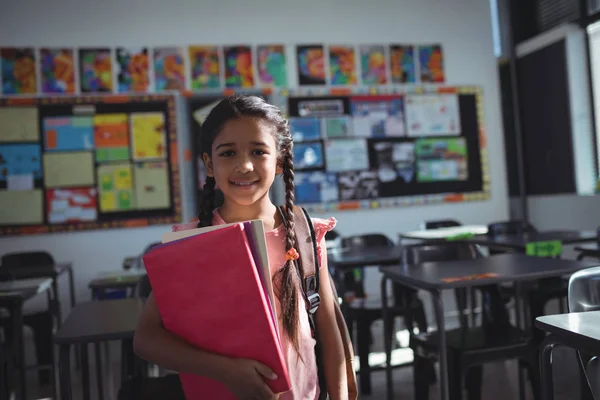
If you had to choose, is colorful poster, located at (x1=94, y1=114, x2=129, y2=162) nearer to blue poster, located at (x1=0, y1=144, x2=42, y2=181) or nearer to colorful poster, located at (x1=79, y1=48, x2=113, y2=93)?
colorful poster, located at (x1=79, y1=48, x2=113, y2=93)

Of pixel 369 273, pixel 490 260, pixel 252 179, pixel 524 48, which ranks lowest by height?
pixel 369 273

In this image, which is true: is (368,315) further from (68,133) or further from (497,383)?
(68,133)

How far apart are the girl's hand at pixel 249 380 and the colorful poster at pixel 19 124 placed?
461cm

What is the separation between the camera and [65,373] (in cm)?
153

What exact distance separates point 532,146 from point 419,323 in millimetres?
3570

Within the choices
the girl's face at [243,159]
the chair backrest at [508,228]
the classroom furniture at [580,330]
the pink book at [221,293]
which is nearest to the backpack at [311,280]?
the girl's face at [243,159]

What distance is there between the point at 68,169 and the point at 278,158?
4.22m

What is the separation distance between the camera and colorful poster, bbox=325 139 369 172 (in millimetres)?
5328

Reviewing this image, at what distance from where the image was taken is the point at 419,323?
113 inches

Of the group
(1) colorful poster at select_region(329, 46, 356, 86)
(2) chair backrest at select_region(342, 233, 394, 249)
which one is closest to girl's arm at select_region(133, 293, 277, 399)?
(2) chair backrest at select_region(342, 233, 394, 249)

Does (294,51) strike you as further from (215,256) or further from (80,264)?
(215,256)

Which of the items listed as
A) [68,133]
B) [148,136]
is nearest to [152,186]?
[148,136]

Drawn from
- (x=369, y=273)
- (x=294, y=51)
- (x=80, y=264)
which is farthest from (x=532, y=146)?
(x=80, y=264)

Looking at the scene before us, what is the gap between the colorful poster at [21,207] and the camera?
4.73 metres
